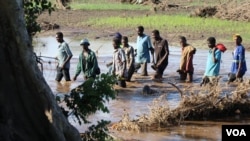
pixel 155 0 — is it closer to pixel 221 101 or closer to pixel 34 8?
pixel 221 101

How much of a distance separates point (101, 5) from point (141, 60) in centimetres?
2577

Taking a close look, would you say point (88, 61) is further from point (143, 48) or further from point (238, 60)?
point (238, 60)

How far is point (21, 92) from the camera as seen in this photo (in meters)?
6.38

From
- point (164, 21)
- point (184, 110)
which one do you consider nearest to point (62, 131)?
point (184, 110)

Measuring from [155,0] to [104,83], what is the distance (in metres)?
33.3

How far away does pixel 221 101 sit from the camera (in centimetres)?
1182

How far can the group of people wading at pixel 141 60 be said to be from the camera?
14.5m

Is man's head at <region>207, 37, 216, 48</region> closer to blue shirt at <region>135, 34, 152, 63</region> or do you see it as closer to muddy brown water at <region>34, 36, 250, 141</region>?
muddy brown water at <region>34, 36, 250, 141</region>

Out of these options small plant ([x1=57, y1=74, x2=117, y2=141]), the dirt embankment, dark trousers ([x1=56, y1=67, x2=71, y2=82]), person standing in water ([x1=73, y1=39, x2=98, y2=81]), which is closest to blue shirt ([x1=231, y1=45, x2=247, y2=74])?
person standing in water ([x1=73, y1=39, x2=98, y2=81])

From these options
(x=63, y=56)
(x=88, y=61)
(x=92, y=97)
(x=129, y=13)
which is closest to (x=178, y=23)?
(x=129, y=13)

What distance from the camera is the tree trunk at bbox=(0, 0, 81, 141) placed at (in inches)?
245

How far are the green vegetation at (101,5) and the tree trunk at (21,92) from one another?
3348 centimetres

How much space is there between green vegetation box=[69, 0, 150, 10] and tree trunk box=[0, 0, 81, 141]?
110ft

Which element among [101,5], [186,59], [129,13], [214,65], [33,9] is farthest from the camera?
[101,5]
